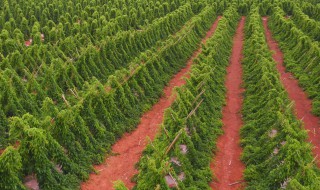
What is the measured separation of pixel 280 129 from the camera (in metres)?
12.1

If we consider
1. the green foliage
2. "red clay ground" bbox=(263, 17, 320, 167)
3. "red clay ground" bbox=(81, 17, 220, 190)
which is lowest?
"red clay ground" bbox=(263, 17, 320, 167)

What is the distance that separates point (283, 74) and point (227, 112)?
703 centimetres

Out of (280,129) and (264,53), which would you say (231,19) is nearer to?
(264,53)

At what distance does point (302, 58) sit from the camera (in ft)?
73.5

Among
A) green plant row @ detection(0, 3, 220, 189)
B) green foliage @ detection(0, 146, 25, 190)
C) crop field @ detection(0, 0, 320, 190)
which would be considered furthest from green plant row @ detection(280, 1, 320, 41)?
green foliage @ detection(0, 146, 25, 190)

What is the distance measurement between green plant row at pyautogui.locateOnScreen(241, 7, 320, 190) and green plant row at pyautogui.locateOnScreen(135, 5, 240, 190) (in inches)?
51.9

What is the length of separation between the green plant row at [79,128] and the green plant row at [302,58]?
7.44 metres

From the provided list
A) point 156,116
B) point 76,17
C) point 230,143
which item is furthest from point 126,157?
point 76,17

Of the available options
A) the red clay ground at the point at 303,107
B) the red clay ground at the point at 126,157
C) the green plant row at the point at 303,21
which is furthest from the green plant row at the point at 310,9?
the red clay ground at the point at 126,157

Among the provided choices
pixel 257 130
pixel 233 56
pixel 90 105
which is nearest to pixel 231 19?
pixel 233 56

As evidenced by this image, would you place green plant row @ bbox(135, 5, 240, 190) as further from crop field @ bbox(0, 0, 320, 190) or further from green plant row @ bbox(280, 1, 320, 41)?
green plant row @ bbox(280, 1, 320, 41)

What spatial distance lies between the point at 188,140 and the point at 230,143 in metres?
3.33

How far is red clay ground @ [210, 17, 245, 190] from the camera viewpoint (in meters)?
12.1

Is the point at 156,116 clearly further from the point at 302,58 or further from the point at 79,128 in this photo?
the point at 302,58
